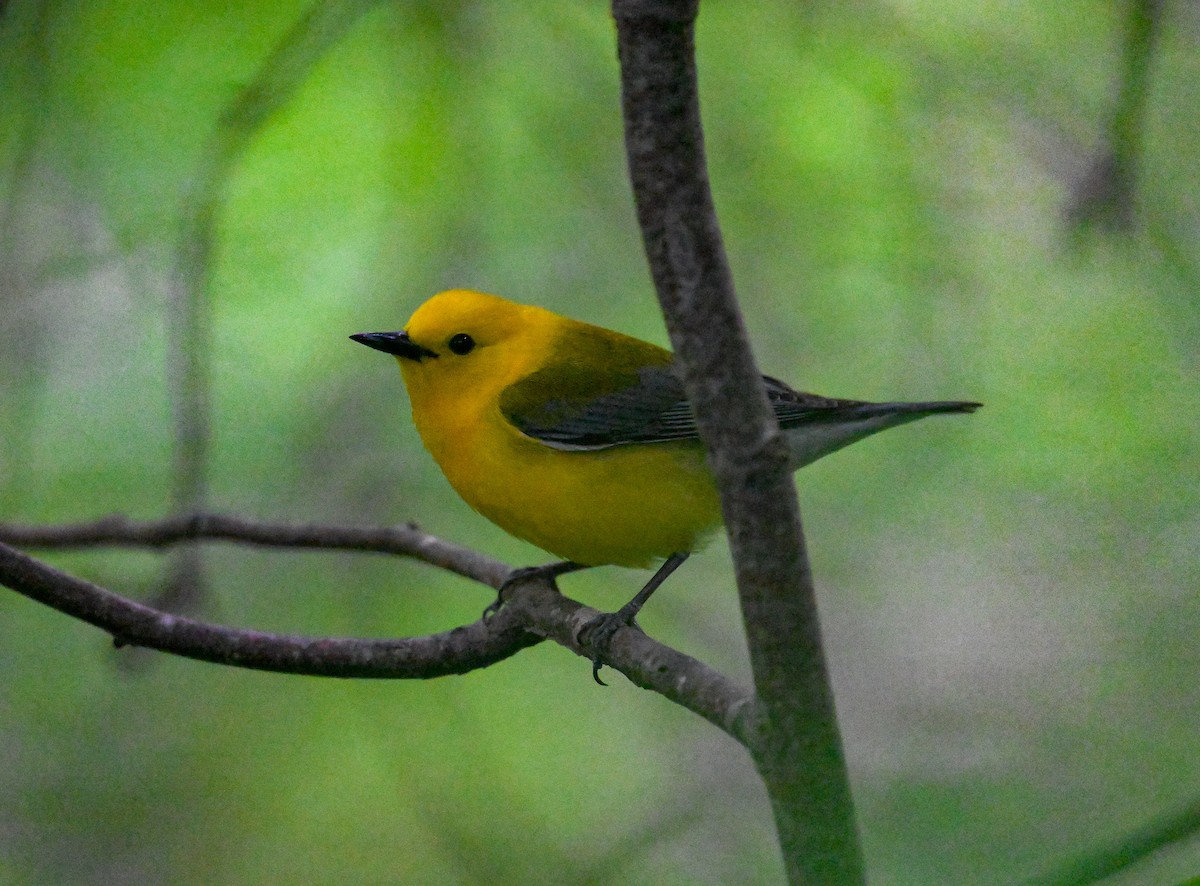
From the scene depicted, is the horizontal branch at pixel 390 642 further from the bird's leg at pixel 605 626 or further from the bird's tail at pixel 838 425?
the bird's tail at pixel 838 425

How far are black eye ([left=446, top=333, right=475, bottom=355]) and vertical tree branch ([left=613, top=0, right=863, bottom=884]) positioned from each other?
9.63ft

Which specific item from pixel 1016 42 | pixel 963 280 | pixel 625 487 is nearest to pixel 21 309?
pixel 625 487

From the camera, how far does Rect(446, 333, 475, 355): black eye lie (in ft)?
15.1

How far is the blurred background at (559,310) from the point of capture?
5.45 m

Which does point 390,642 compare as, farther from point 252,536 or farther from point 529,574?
point 252,536

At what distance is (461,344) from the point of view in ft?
15.2

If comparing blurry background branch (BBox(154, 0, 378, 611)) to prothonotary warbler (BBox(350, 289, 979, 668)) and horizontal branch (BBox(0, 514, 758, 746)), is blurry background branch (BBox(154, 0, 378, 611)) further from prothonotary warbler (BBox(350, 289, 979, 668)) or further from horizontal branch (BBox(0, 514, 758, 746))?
horizontal branch (BBox(0, 514, 758, 746))

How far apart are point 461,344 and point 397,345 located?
272mm

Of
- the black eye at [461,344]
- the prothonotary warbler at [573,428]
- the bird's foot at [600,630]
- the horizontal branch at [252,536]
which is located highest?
the black eye at [461,344]

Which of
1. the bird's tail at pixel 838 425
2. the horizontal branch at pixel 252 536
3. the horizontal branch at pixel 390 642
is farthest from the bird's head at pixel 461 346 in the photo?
the bird's tail at pixel 838 425

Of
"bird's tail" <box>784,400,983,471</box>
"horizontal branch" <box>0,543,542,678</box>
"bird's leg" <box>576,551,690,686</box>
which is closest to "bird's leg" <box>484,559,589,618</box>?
"bird's leg" <box>576,551,690,686</box>

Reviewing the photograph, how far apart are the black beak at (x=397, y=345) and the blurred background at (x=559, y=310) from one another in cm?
142

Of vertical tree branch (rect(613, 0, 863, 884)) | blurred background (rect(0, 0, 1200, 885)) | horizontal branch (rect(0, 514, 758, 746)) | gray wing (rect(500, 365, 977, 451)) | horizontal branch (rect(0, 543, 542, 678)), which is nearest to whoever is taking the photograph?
vertical tree branch (rect(613, 0, 863, 884))

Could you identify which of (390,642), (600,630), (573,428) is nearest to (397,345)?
(573,428)
